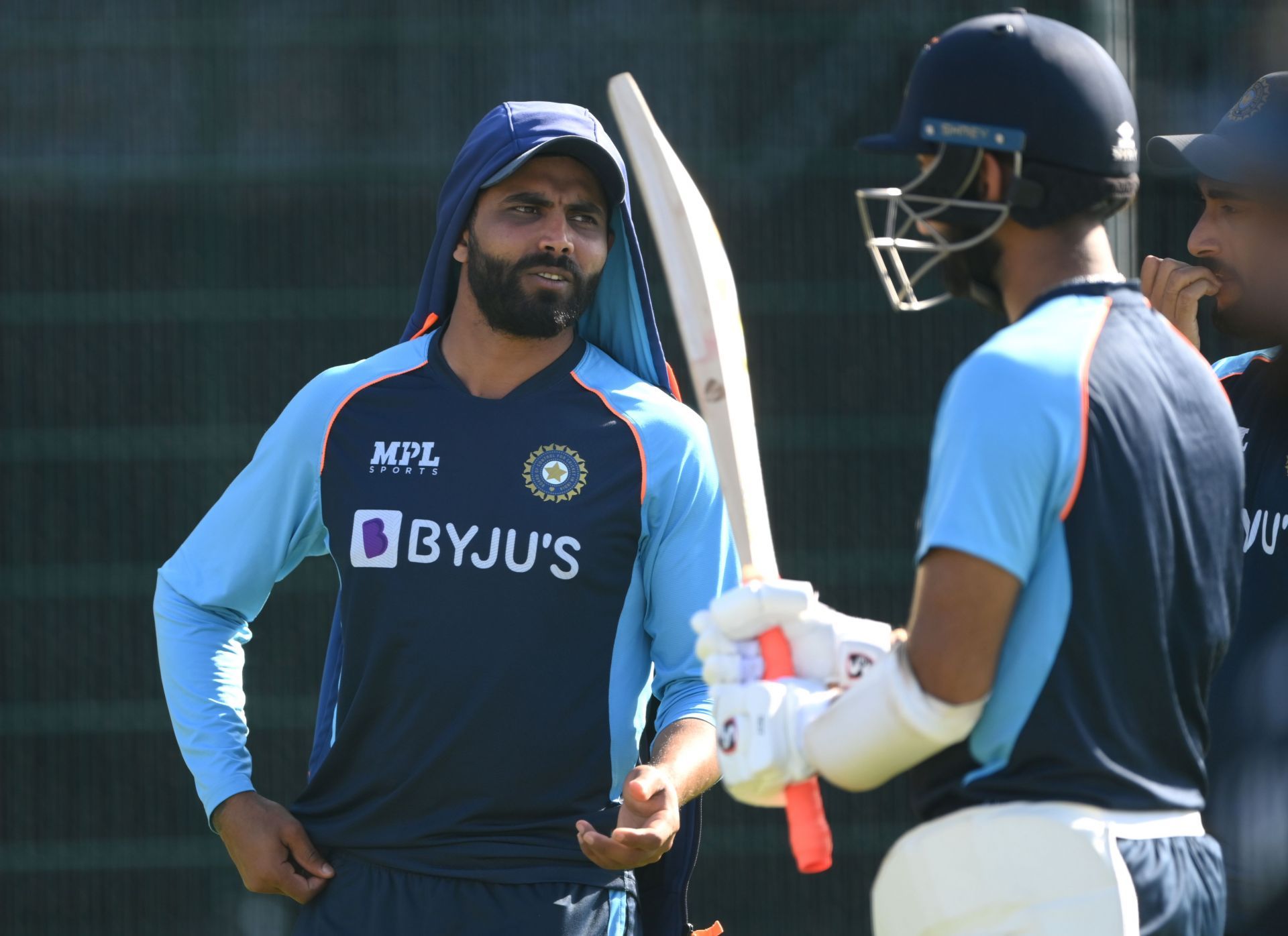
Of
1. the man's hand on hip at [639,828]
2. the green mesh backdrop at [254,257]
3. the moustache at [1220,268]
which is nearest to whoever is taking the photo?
the man's hand on hip at [639,828]

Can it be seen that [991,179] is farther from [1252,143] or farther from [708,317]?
[1252,143]

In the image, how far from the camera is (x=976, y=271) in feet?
6.92

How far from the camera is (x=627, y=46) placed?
476 cm

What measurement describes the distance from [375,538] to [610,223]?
0.70 meters

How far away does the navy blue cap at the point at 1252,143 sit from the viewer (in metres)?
2.82

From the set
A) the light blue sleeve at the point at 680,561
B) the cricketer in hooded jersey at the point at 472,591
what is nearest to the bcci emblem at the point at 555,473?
the cricketer in hooded jersey at the point at 472,591

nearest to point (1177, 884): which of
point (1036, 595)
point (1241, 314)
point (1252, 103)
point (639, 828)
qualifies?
point (1036, 595)

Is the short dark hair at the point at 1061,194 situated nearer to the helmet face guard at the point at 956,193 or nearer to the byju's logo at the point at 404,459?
the helmet face guard at the point at 956,193

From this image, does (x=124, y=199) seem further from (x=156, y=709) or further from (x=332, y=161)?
(x=156, y=709)

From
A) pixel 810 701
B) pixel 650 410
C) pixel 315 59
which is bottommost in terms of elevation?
pixel 810 701

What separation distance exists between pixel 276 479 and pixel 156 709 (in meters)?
2.18

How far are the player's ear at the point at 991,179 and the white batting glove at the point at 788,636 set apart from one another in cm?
51

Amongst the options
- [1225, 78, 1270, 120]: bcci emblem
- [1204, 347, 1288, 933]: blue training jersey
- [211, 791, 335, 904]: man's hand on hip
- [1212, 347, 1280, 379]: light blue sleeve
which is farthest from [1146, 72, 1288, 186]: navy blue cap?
[211, 791, 335, 904]: man's hand on hip

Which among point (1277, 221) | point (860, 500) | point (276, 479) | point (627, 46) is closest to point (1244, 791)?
point (1277, 221)
